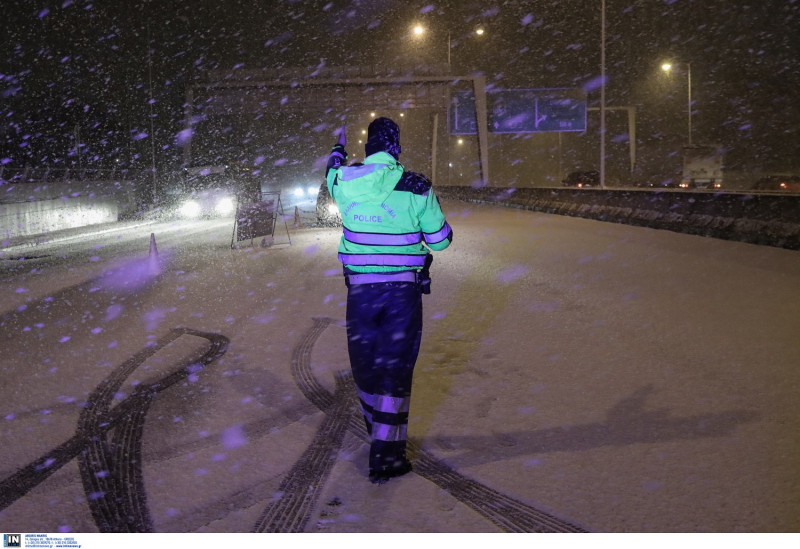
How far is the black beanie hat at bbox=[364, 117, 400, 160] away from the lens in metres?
4.39

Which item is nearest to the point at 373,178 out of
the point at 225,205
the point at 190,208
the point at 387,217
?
the point at 387,217

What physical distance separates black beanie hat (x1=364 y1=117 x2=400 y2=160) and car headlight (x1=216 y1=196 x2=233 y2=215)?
1467 inches

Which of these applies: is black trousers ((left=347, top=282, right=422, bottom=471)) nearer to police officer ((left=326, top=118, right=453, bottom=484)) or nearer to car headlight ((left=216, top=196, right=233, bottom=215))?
police officer ((left=326, top=118, right=453, bottom=484))

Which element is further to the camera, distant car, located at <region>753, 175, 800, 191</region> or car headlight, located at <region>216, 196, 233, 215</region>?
distant car, located at <region>753, 175, 800, 191</region>

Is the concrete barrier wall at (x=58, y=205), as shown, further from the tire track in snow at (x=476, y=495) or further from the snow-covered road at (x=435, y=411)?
the tire track in snow at (x=476, y=495)

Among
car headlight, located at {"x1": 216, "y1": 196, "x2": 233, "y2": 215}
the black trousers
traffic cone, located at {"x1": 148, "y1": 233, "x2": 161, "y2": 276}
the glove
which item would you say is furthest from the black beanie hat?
car headlight, located at {"x1": 216, "y1": 196, "x2": 233, "y2": 215}

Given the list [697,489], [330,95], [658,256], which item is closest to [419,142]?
[330,95]

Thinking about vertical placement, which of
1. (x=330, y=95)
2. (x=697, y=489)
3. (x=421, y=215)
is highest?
(x=330, y=95)

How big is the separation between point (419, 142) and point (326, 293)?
246ft

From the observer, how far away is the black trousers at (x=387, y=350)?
4.33 metres

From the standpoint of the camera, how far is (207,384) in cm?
643

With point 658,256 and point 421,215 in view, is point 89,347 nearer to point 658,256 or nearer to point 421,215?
point 421,215

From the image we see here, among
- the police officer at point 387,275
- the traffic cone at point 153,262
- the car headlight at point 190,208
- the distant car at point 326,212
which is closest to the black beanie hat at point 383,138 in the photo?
the police officer at point 387,275
